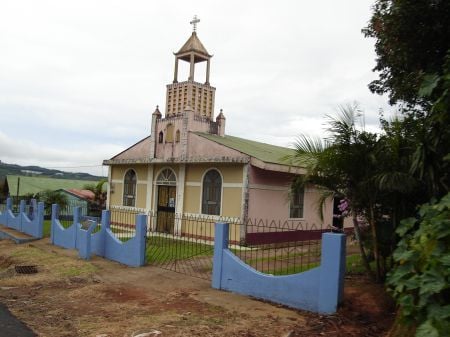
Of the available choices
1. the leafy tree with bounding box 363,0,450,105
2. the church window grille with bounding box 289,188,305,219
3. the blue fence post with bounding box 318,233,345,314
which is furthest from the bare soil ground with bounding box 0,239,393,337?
the church window grille with bounding box 289,188,305,219

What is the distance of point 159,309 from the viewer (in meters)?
6.46

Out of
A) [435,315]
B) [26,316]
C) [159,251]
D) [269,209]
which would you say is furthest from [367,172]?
[269,209]

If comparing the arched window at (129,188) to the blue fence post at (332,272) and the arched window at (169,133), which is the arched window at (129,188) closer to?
the arched window at (169,133)

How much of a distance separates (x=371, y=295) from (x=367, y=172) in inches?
64.2

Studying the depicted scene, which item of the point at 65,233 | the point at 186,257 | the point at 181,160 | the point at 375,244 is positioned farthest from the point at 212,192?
the point at 375,244

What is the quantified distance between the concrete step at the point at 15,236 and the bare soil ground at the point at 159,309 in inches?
227

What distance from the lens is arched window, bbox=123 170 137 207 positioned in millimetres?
18270

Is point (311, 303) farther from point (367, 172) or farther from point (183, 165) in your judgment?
point (183, 165)

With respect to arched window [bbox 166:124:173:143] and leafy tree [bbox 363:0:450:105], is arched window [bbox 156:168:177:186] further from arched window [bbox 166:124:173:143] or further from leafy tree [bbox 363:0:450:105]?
leafy tree [bbox 363:0:450:105]

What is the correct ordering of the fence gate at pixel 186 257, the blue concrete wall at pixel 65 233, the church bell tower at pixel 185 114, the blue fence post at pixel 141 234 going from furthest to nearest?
1. the church bell tower at pixel 185 114
2. the blue concrete wall at pixel 65 233
3. the blue fence post at pixel 141 234
4. the fence gate at pixel 186 257

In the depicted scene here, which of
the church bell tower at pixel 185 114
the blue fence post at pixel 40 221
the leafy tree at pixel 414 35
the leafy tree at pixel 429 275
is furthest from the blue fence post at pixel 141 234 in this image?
the leafy tree at pixel 429 275

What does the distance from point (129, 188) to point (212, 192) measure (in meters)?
4.96

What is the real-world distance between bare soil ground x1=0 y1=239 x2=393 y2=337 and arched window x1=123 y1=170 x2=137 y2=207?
910 centimetres

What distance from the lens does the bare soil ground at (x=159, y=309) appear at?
17.8 ft
